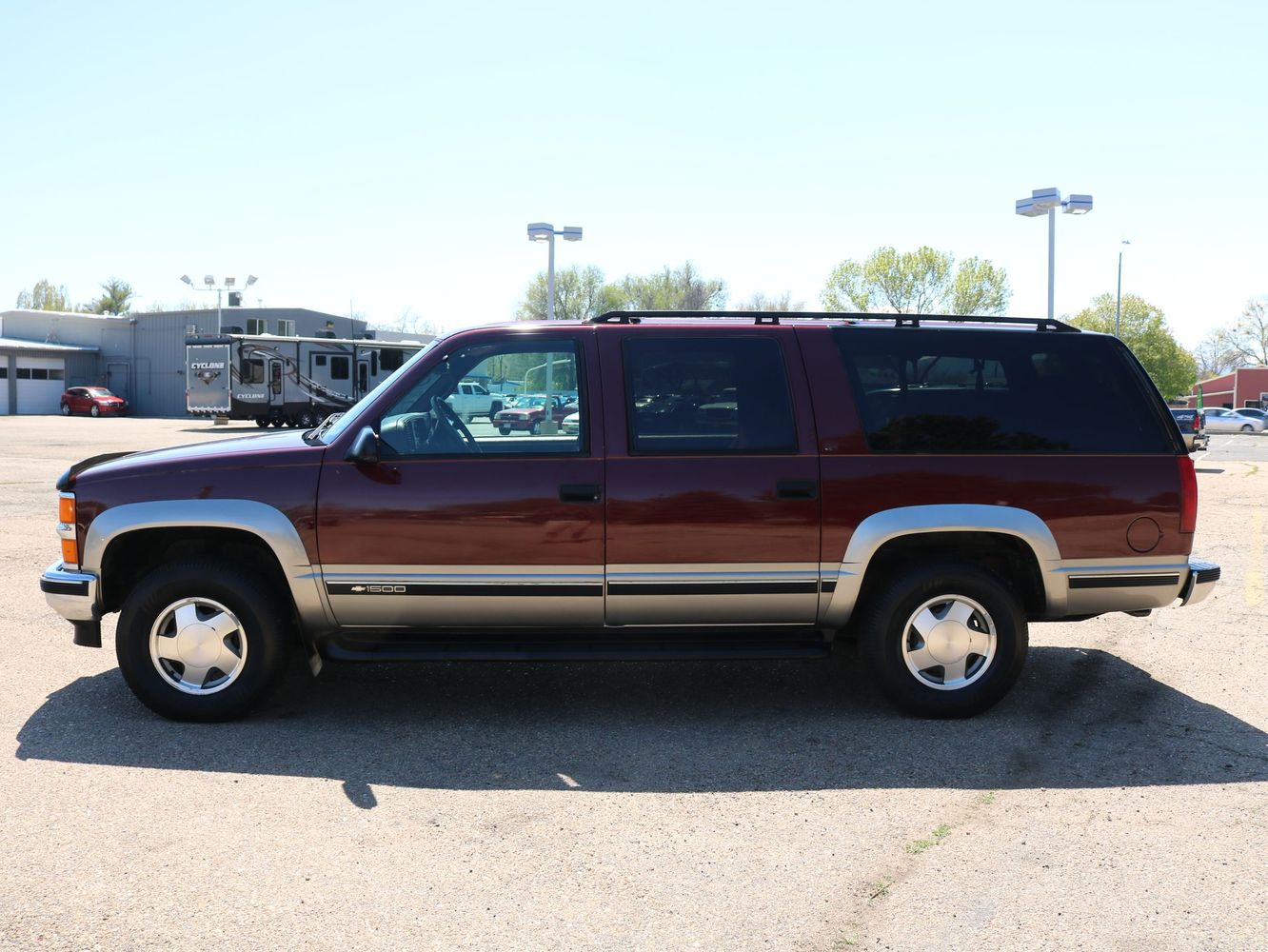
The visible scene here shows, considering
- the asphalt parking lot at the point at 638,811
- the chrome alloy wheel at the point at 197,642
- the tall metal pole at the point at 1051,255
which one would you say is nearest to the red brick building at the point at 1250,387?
the tall metal pole at the point at 1051,255

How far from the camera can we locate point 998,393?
5434mm

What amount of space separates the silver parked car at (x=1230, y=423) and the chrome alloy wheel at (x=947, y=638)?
53191mm

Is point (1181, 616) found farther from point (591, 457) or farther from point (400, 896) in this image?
point (400, 896)

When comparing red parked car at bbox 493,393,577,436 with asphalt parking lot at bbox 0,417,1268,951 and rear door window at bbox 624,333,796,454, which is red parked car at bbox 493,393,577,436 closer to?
rear door window at bbox 624,333,796,454

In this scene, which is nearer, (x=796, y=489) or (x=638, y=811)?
(x=638, y=811)

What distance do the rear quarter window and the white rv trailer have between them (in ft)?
102

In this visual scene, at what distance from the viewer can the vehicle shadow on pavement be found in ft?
15.3

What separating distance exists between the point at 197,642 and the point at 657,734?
2.19 meters

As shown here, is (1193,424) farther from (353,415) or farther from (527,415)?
(353,415)

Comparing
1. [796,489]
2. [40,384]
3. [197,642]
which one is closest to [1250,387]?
[40,384]

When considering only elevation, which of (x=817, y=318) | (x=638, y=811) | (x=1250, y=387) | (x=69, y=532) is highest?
(x=1250, y=387)

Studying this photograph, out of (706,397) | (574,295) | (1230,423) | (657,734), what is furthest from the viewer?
(574,295)

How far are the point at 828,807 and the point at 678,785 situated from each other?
607 millimetres

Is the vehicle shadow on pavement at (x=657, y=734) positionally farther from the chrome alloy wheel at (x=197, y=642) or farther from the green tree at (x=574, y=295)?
the green tree at (x=574, y=295)
